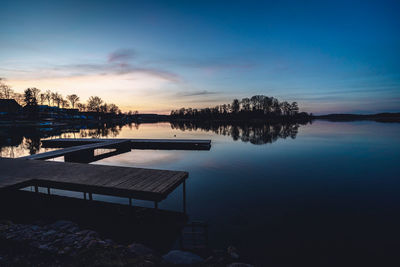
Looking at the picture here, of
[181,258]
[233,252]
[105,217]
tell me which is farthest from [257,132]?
[181,258]

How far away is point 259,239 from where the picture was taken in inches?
248

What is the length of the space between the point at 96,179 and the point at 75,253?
3815 mm

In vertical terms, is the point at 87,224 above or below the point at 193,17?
below

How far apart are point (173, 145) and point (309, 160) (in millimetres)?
15604

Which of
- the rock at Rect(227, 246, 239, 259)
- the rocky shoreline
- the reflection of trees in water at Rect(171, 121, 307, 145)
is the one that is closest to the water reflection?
the reflection of trees in water at Rect(171, 121, 307, 145)

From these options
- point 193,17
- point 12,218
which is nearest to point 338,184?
point 12,218

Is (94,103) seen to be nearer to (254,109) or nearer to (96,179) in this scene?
(254,109)

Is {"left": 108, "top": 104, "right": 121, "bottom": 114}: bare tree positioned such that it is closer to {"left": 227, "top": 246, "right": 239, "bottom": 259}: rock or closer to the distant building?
the distant building

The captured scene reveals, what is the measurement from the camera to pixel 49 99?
3878 inches

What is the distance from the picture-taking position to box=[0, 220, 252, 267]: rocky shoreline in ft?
13.7

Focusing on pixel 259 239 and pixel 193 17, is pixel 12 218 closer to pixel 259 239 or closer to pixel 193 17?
pixel 259 239

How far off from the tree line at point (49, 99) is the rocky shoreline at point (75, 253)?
89393 millimetres

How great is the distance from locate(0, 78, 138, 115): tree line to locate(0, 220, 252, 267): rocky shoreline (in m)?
89.4

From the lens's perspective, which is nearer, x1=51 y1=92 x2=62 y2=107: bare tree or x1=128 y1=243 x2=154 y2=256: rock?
x1=128 y1=243 x2=154 y2=256: rock
